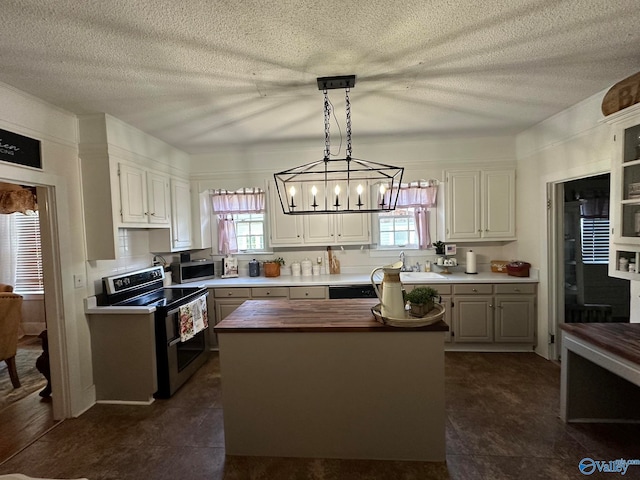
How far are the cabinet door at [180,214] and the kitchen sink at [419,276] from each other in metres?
2.65

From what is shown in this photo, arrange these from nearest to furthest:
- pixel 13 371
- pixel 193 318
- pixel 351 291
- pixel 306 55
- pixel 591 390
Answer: pixel 306 55
pixel 591 390
pixel 13 371
pixel 193 318
pixel 351 291

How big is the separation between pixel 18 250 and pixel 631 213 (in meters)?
7.03

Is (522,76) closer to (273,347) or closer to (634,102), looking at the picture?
(634,102)

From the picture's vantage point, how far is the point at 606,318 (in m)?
3.71

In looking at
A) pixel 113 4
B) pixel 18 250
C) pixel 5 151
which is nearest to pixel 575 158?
pixel 113 4

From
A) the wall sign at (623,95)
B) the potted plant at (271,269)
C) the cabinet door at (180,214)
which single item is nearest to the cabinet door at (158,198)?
the cabinet door at (180,214)

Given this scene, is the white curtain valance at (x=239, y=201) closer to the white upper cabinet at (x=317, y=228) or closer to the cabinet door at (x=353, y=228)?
the white upper cabinet at (x=317, y=228)

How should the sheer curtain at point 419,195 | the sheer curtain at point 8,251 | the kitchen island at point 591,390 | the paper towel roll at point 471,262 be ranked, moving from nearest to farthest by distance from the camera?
the kitchen island at point 591,390 < the paper towel roll at point 471,262 < the sheer curtain at point 419,195 < the sheer curtain at point 8,251

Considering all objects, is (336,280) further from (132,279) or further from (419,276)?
(132,279)

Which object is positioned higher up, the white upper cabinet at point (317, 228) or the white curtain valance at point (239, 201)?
the white curtain valance at point (239, 201)

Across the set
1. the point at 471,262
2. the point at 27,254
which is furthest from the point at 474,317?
the point at 27,254

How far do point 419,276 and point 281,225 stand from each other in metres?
1.78

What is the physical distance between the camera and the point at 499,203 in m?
3.76

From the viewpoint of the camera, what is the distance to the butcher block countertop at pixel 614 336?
181cm
